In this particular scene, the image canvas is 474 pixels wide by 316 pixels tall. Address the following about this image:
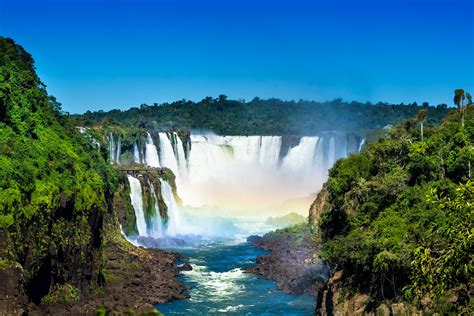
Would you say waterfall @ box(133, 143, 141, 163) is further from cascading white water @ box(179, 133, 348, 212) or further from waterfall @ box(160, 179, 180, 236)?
cascading white water @ box(179, 133, 348, 212)

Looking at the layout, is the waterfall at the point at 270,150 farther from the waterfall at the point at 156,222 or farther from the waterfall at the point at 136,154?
the waterfall at the point at 156,222

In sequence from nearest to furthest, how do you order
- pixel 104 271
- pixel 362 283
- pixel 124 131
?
pixel 362 283, pixel 104 271, pixel 124 131

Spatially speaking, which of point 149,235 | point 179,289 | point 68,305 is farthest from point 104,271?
point 149,235

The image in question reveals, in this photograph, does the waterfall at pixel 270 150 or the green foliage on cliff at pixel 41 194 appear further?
the waterfall at pixel 270 150

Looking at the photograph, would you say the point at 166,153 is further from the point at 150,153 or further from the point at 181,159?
the point at 181,159

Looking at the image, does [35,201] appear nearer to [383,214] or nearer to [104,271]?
[104,271]

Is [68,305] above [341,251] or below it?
below

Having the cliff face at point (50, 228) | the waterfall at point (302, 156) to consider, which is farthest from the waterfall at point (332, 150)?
the cliff face at point (50, 228)
